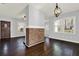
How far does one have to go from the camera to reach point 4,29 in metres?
8.24

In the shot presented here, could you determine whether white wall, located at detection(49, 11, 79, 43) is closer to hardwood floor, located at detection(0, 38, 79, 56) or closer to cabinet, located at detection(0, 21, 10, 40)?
hardwood floor, located at detection(0, 38, 79, 56)

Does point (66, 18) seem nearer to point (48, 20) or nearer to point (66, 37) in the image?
point (66, 37)

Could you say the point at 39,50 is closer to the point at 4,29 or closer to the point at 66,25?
the point at 66,25

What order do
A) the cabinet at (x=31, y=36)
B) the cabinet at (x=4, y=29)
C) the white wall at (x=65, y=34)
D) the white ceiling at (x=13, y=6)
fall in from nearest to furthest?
the cabinet at (x=31, y=36), the white ceiling at (x=13, y=6), the white wall at (x=65, y=34), the cabinet at (x=4, y=29)

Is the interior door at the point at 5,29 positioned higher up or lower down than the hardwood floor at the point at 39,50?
higher up

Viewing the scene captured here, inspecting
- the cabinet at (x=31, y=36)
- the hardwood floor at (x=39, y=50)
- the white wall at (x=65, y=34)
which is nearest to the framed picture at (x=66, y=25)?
the white wall at (x=65, y=34)

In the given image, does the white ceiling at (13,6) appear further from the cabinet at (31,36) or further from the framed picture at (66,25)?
the framed picture at (66,25)

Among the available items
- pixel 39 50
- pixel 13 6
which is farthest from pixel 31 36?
pixel 13 6

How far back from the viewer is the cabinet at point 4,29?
7.99 meters

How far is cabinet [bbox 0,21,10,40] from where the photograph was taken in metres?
7.99

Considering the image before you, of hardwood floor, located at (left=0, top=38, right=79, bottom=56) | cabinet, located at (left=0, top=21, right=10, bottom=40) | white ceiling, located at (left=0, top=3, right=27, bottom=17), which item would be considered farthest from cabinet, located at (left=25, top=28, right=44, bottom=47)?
cabinet, located at (left=0, top=21, right=10, bottom=40)

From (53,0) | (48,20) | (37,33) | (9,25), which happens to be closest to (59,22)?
(48,20)

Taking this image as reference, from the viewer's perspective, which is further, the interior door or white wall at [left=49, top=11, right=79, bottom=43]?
the interior door

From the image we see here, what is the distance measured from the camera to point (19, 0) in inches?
51.6
